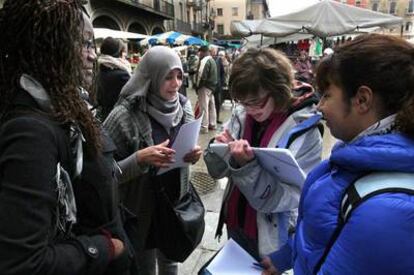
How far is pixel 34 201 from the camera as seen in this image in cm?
95

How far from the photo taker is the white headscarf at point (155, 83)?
7.34 ft

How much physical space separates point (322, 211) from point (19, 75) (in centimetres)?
96

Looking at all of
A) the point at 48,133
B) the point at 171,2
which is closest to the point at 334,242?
the point at 48,133

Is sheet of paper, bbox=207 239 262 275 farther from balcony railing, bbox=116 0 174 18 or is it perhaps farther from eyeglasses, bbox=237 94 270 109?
balcony railing, bbox=116 0 174 18

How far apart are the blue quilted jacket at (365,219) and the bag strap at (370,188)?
1 cm

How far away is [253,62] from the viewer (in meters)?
1.90

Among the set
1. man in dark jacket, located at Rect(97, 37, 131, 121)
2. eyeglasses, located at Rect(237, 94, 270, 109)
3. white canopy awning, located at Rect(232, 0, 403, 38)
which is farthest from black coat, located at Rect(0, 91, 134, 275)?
white canopy awning, located at Rect(232, 0, 403, 38)

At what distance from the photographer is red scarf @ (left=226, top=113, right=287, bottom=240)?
6.33ft

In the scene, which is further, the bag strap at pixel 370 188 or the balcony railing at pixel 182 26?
the balcony railing at pixel 182 26

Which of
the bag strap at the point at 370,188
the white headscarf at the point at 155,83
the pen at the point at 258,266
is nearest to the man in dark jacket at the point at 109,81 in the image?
the white headscarf at the point at 155,83

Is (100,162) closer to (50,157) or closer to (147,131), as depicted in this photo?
(50,157)

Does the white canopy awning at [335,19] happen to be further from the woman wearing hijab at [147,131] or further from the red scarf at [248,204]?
the red scarf at [248,204]

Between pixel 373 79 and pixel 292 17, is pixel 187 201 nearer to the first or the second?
pixel 373 79

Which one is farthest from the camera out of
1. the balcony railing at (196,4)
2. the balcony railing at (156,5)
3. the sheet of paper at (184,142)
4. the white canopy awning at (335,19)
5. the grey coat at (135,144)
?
the balcony railing at (196,4)
